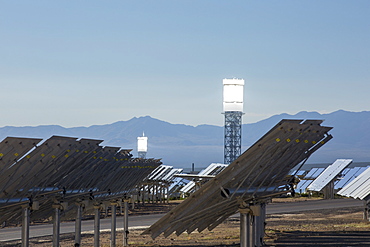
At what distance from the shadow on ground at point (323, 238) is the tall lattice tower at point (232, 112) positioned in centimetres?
3498

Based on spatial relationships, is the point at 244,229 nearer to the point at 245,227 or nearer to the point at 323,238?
the point at 245,227

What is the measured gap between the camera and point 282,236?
22.6 meters

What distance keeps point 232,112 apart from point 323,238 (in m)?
38.0

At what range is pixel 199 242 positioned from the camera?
20.5 metres

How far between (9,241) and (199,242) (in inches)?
269

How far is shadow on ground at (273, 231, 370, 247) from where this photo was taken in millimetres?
20031

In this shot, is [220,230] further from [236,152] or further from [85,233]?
[236,152]

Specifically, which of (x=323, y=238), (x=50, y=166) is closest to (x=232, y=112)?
(x=323, y=238)

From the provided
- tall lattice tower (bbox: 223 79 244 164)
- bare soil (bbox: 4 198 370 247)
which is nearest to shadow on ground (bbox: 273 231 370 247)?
bare soil (bbox: 4 198 370 247)

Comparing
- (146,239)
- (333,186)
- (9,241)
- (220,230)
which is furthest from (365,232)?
(333,186)

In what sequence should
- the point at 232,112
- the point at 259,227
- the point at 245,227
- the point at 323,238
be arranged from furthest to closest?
the point at 232,112
the point at 323,238
the point at 259,227
the point at 245,227

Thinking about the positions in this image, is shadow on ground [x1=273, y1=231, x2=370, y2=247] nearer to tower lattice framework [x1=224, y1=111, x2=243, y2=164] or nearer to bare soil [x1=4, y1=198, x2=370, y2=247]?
bare soil [x1=4, y1=198, x2=370, y2=247]

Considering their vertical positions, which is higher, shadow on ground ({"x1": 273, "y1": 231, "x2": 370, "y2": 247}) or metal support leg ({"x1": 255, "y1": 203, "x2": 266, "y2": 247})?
metal support leg ({"x1": 255, "y1": 203, "x2": 266, "y2": 247})

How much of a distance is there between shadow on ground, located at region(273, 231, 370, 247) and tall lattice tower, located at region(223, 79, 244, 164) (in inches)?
1377
